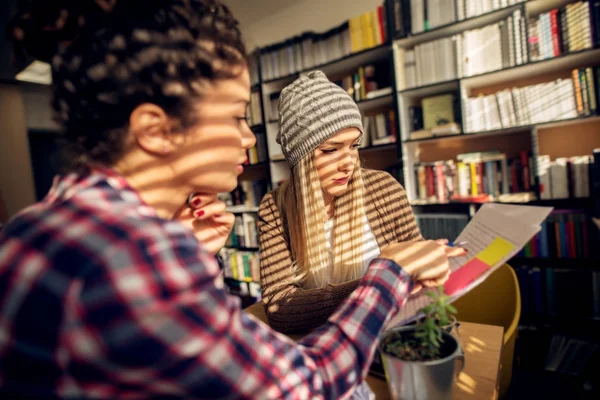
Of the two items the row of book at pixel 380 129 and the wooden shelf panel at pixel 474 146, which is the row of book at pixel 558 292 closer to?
the wooden shelf panel at pixel 474 146

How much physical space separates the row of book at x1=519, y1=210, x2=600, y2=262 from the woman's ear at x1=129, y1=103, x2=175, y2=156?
2.22m

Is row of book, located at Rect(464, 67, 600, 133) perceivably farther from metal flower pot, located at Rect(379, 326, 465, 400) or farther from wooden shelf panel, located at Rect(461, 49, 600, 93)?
metal flower pot, located at Rect(379, 326, 465, 400)

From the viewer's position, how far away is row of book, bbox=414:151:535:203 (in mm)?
2123

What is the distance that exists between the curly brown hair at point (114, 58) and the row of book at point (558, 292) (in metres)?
2.30

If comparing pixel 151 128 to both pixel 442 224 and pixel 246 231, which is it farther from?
pixel 246 231

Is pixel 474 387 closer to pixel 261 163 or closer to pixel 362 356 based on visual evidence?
pixel 362 356

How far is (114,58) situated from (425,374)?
62 centimetres

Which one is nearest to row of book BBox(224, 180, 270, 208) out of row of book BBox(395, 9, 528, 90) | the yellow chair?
row of book BBox(395, 9, 528, 90)

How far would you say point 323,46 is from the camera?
9.00 feet

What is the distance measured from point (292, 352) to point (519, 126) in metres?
2.18

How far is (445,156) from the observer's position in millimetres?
2594

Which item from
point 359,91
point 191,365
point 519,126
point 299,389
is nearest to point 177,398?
point 191,365

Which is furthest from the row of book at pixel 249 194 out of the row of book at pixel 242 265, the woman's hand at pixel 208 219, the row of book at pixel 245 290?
the woman's hand at pixel 208 219

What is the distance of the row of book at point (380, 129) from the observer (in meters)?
2.53
